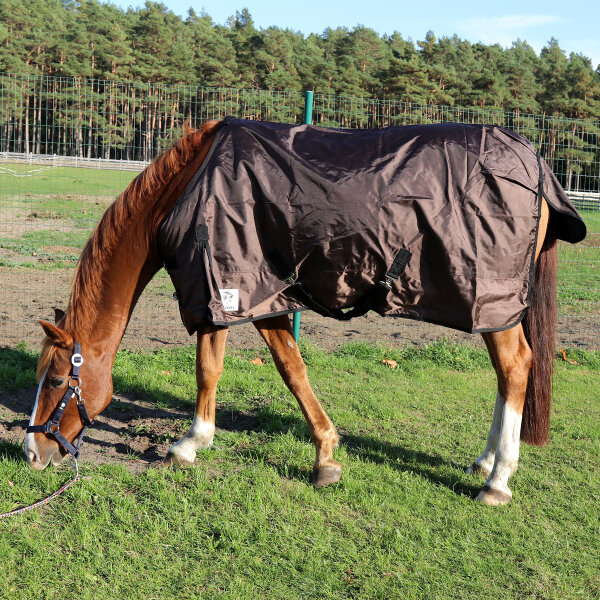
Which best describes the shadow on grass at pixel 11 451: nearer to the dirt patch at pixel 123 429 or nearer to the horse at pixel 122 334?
the dirt patch at pixel 123 429

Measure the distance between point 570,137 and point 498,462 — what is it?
6764mm

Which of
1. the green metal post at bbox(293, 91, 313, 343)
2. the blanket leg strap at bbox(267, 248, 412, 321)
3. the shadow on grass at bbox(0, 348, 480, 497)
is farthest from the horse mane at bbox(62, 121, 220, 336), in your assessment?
the green metal post at bbox(293, 91, 313, 343)

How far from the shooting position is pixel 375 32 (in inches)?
3036

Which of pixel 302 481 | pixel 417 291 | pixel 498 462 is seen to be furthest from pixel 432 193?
pixel 302 481

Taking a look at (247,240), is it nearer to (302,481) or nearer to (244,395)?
(302,481)

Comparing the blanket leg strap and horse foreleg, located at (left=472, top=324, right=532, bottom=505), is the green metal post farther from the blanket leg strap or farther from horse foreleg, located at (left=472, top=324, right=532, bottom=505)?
horse foreleg, located at (left=472, top=324, right=532, bottom=505)

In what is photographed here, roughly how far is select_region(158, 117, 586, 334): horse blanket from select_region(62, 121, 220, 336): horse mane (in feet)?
0.94

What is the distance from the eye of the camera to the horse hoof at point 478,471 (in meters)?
3.70

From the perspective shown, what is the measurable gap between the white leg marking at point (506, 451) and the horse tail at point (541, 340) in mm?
288

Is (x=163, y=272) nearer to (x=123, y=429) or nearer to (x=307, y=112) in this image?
(x=307, y=112)

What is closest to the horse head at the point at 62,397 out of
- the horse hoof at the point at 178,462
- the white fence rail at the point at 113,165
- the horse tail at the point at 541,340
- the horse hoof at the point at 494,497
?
the horse hoof at the point at 178,462

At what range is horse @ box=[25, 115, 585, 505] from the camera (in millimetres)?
3301

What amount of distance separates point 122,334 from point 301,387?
1082mm

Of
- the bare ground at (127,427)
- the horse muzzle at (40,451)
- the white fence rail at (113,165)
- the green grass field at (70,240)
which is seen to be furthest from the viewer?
the white fence rail at (113,165)
